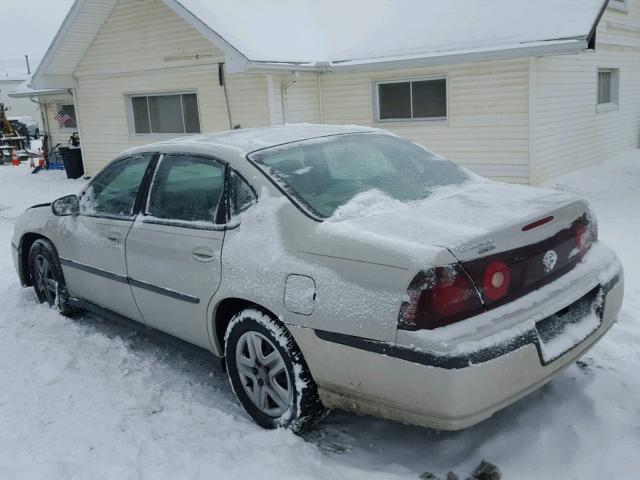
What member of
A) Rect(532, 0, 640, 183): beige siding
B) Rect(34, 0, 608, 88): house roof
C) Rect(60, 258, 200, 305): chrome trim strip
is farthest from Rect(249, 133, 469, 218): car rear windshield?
Rect(532, 0, 640, 183): beige siding

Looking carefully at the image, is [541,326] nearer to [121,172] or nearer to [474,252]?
[474,252]

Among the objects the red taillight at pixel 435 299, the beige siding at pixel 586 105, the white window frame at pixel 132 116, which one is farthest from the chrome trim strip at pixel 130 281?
the white window frame at pixel 132 116

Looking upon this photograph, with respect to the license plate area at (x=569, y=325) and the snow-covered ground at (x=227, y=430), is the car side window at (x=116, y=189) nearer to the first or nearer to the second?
the snow-covered ground at (x=227, y=430)

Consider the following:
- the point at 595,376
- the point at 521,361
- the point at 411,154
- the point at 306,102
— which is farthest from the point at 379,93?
the point at 521,361

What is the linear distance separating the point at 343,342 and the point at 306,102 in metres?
10.3

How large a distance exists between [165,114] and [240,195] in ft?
37.9

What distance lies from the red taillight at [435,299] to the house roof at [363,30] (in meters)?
7.84

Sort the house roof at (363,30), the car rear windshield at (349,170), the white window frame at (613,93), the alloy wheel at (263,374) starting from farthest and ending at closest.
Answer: the white window frame at (613,93) < the house roof at (363,30) < the car rear windshield at (349,170) < the alloy wheel at (263,374)

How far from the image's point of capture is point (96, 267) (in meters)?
4.55

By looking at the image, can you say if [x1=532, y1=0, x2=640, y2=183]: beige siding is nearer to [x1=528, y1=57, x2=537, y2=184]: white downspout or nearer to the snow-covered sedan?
[x1=528, y1=57, x2=537, y2=184]: white downspout

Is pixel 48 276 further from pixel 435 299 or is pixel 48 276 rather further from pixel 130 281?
pixel 435 299

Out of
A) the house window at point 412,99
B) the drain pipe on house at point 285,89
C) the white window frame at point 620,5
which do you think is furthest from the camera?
the white window frame at point 620,5

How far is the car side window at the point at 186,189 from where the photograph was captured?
3717 mm

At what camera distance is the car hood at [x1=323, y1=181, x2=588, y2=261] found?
278 centimetres
